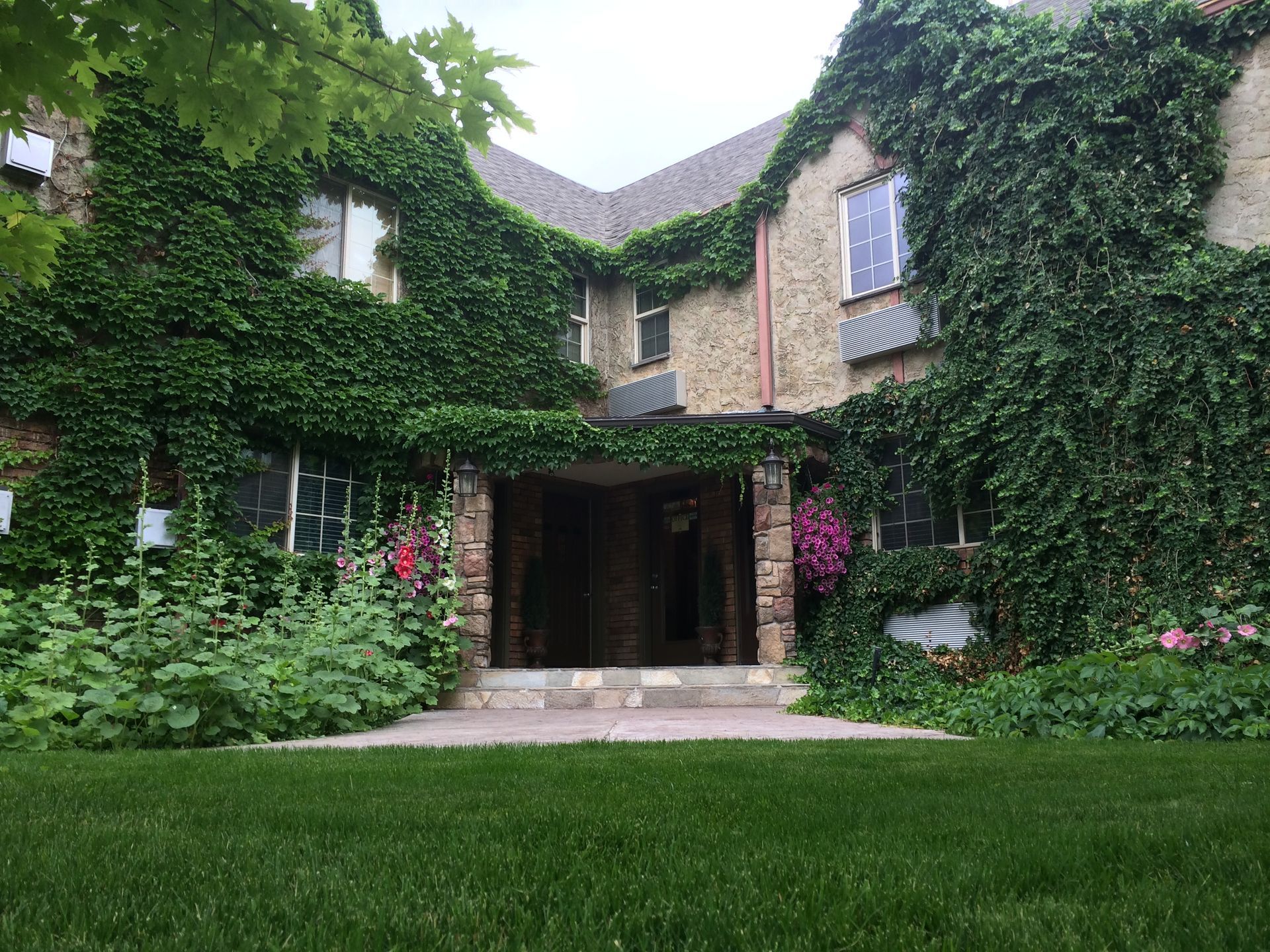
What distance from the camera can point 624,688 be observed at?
918 centimetres

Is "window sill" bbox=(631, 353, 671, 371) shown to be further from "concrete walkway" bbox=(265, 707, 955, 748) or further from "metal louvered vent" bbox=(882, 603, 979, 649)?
"concrete walkway" bbox=(265, 707, 955, 748)

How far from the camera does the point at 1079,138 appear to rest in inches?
356

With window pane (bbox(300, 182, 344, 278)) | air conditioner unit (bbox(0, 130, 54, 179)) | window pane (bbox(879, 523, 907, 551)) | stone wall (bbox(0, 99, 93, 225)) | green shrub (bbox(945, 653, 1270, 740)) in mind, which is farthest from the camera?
window pane (bbox(300, 182, 344, 278))

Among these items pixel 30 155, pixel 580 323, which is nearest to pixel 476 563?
pixel 580 323

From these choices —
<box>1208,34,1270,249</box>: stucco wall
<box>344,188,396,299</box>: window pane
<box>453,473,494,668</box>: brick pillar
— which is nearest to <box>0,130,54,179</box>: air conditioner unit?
<box>344,188,396,299</box>: window pane

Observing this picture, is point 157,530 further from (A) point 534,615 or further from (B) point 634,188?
(B) point 634,188

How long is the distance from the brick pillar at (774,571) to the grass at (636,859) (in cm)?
590

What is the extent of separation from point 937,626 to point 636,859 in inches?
336

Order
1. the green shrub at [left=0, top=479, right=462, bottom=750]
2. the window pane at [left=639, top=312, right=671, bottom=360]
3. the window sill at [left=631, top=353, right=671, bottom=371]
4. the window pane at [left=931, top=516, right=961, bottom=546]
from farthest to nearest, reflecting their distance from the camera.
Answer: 1. the window pane at [left=639, top=312, right=671, bottom=360]
2. the window sill at [left=631, top=353, right=671, bottom=371]
3. the window pane at [left=931, top=516, right=961, bottom=546]
4. the green shrub at [left=0, top=479, right=462, bottom=750]

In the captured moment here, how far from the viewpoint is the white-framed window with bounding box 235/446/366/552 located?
9977 mm

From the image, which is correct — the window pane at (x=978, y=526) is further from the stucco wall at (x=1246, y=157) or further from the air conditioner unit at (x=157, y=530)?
the air conditioner unit at (x=157, y=530)

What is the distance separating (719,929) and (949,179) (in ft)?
32.4

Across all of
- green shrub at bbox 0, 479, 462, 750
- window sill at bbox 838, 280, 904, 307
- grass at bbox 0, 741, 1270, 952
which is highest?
window sill at bbox 838, 280, 904, 307

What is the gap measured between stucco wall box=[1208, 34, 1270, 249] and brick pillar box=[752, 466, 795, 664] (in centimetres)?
471
